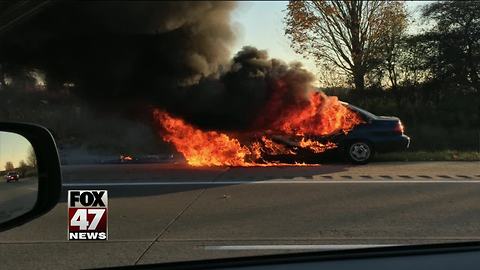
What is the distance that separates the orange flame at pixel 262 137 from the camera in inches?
451

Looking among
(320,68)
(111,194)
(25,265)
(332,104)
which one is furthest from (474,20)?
(25,265)

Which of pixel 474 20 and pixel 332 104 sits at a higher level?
pixel 474 20

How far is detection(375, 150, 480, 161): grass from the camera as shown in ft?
42.6

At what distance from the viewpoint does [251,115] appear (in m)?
11.3

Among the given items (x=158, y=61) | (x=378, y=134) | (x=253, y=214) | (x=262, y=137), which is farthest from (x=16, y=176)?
(x=378, y=134)

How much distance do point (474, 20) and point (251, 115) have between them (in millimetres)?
7470

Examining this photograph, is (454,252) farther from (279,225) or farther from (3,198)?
(279,225)

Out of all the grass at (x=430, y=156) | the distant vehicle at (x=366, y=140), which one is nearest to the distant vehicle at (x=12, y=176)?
the distant vehicle at (x=366, y=140)

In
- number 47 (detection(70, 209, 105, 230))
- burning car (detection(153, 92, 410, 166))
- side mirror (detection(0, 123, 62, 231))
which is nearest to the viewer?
side mirror (detection(0, 123, 62, 231))

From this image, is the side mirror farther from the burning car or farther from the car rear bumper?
the car rear bumper

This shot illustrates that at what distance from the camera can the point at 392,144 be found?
12.2 meters

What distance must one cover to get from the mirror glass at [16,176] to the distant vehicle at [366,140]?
32.1ft

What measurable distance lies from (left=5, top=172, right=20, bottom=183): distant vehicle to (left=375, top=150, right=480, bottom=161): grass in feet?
37.5

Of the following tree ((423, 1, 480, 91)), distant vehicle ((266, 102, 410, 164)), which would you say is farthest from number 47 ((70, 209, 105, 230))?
tree ((423, 1, 480, 91))
